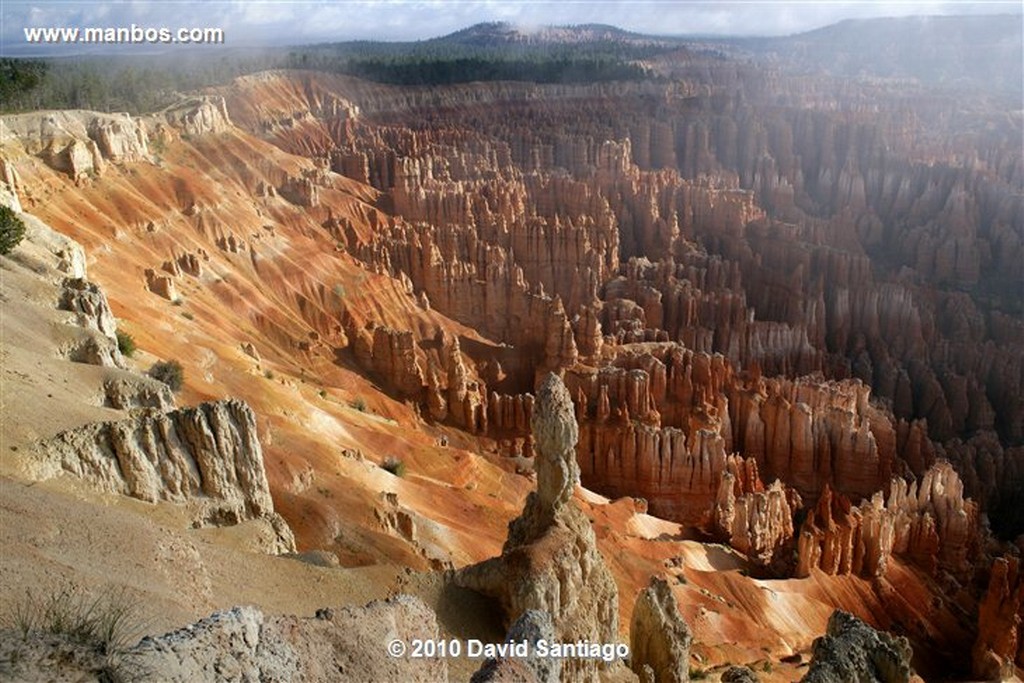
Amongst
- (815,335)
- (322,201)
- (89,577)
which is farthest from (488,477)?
(322,201)

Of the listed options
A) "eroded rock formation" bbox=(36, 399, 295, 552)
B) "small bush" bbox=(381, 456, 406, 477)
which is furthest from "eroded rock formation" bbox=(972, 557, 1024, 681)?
"eroded rock formation" bbox=(36, 399, 295, 552)

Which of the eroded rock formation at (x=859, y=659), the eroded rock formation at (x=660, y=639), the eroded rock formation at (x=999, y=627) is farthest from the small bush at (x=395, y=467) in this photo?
the eroded rock formation at (x=999, y=627)

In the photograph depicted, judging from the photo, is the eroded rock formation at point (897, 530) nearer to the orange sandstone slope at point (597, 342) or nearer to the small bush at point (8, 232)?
the orange sandstone slope at point (597, 342)

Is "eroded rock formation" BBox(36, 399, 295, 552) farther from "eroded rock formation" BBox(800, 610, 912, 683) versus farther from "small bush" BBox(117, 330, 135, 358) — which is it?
"eroded rock formation" BBox(800, 610, 912, 683)

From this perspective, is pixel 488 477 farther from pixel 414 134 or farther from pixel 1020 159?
pixel 1020 159

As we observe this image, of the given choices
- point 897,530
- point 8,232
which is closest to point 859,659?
point 897,530

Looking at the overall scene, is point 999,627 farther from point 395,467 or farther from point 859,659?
point 395,467

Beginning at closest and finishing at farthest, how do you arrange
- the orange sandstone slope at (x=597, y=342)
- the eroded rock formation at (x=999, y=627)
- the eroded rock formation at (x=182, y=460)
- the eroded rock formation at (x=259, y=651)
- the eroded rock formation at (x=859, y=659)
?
the eroded rock formation at (x=259, y=651) → the eroded rock formation at (x=859, y=659) → the eroded rock formation at (x=182, y=460) → the eroded rock formation at (x=999, y=627) → the orange sandstone slope at (x=597, y=342)
